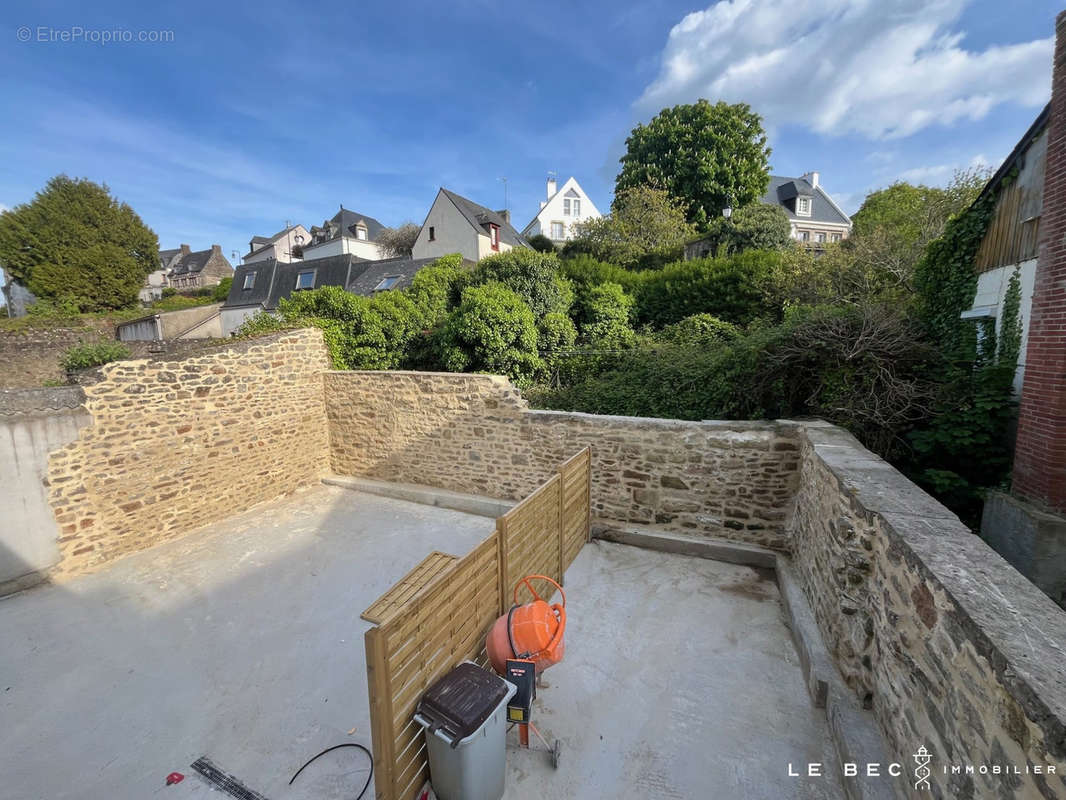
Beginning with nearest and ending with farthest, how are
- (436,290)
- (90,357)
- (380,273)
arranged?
1. (90,357)
2. (436,290)
3. (380,273)

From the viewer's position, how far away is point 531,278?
10492mm

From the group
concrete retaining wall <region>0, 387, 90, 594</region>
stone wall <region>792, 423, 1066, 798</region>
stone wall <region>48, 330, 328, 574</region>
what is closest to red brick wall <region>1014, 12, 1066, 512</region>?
stone wall <region>792, 423, 1066, 798</region>

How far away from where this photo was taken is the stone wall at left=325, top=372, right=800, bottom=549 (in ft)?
17.4

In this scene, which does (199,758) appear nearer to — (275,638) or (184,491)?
(275,638)

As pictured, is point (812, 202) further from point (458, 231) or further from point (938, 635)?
point (938, 635)

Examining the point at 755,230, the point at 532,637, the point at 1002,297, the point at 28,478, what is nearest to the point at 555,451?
the point at 532,637

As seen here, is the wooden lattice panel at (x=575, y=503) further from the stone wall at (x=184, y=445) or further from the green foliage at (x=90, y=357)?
the green foliage at (x=90, y=357)

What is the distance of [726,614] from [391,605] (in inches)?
129

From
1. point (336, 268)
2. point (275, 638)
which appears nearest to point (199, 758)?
point (275, 638)

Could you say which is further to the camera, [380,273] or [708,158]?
[708,158]

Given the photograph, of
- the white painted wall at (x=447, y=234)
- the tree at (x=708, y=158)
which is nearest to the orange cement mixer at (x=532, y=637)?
the white painted wall at (x=447, y=234)

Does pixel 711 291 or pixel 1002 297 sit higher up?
pixel 711 291

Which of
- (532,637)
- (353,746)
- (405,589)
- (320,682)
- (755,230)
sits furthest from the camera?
(755,230)

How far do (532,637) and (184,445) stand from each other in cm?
640
